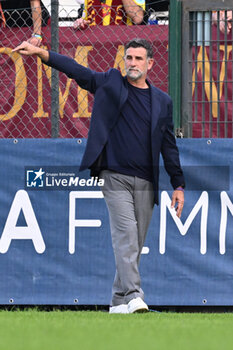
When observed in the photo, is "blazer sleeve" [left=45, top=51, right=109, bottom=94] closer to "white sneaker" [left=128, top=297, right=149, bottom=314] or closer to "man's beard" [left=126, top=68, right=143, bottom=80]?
"man's beard" [left=126, top=68, right=143, bottom=80]

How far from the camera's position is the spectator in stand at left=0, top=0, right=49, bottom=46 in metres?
7.72

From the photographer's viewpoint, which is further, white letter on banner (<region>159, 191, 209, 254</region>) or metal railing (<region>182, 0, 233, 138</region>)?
metal railing (<region>182, 0, 233, 138</region>)

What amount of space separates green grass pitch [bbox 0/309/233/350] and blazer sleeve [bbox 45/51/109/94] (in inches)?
63.1

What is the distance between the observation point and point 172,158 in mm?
6781

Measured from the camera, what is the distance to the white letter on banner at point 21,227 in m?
7.42

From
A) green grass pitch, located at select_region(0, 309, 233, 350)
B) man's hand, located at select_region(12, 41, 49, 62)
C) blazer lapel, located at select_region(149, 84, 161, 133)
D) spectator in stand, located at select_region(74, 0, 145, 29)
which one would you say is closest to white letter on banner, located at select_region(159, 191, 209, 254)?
blazer lapel, located at select_region(149, 84, 161, 133)

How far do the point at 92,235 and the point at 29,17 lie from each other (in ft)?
6.35

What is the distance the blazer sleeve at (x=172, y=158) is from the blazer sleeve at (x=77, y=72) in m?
0.63

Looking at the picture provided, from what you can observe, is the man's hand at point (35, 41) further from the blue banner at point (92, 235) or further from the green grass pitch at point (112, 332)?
the green grass pitch at point (112, 332)

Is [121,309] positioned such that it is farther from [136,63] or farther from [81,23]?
[81,23]

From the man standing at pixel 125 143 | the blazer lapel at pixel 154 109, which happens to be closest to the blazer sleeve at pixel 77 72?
the man standing at pixel 125 143

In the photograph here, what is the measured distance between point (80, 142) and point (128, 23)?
43.7 inches

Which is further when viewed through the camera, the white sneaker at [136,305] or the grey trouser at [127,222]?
the grey trouser at [127,222]

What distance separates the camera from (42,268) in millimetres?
7426
